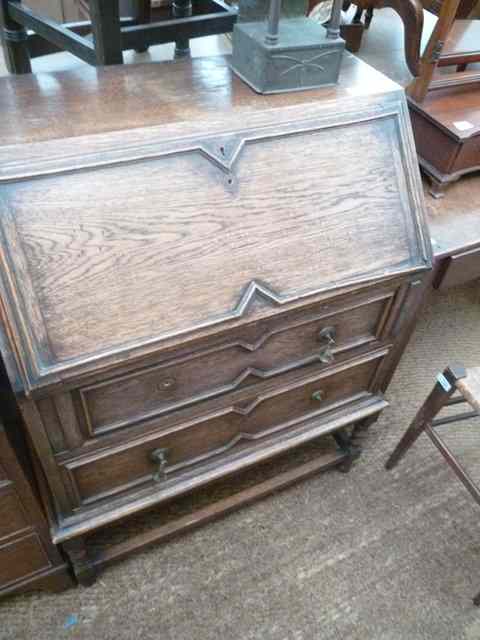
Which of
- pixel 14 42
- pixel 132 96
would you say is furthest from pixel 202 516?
pixel 14 42

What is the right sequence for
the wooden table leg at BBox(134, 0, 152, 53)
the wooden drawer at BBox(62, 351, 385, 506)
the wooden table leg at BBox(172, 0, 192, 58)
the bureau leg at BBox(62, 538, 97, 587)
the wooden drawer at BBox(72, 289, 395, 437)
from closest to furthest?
1. the wooden drawer at BBox(72, 289, 395, 437)
2. the wooden drawer at BBox(62, 351, 385, 506)
3. the bureau leg at BBox(62, 538, 97, 587)
4. the wooden table leg at BBox(172, 0, 192, 58)
5. the wooden table leg at BBox(134, 0, 152, 53)

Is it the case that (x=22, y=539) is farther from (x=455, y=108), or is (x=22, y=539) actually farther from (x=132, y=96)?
(x=455, y=108)

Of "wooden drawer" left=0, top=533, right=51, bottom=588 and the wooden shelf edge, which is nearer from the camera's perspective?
"wooden drawer" left=0, top=533, right=51, bottom=588

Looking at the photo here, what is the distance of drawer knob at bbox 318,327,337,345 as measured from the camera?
0.97 meters

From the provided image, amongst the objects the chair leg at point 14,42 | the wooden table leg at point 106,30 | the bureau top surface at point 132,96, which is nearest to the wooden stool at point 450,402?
the bureau top surface at point 132,96

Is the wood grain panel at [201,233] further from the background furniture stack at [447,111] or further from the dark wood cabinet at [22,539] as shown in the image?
the background furniture stack at [447,111]

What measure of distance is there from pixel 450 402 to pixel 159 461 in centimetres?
77

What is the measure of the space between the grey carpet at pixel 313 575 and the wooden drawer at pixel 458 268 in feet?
2.00

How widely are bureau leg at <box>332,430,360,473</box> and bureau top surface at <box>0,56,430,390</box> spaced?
65 cm

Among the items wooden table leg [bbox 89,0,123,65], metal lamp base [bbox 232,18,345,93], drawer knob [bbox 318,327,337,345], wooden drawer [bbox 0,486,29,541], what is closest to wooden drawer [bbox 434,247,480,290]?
drawer knob [bbox 318,327,337,345]

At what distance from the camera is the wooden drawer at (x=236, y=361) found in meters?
0.83

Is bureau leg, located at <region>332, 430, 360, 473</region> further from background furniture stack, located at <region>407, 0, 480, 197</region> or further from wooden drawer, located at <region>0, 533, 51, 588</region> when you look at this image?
wooden drawer, located at <region>0, 533, 51, 588</region>

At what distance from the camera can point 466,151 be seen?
1260mm

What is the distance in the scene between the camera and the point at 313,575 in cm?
130
